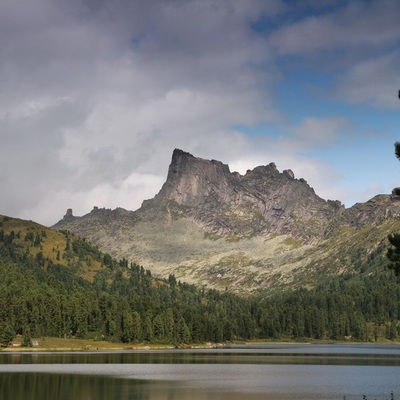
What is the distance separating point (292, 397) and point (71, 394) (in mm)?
31436

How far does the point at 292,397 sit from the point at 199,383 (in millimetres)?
24863

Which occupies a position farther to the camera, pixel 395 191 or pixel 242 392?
pixel 242 392

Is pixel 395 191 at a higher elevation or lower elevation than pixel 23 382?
higher

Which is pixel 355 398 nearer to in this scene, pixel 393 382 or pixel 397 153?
pixel 393 382

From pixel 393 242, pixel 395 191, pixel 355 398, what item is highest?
pixel 395 191

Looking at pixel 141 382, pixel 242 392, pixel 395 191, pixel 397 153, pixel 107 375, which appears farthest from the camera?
pixel 107 375

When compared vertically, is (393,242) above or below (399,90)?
below

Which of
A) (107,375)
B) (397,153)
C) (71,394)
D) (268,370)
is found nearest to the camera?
(397,153)

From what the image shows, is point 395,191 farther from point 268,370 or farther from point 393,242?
point 268,370

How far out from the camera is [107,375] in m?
119

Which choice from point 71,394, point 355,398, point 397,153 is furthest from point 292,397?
point 397,153

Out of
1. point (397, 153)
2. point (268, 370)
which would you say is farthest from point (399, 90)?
point (268, 370)

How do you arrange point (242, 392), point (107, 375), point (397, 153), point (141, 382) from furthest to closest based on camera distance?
1. point (107, 375)
2. point (141, 382)
3. point (242, 392)
4. point (397, 153)

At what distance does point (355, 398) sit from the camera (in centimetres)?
8631
